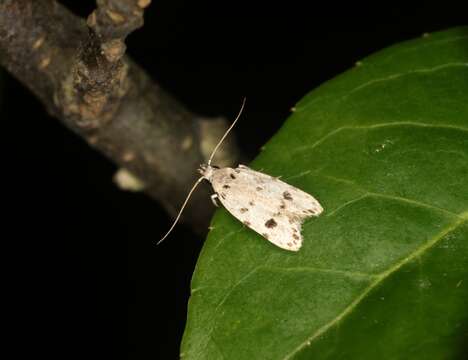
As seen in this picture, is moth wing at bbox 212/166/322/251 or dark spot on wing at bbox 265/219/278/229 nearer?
moth wing at bbox 212/166/322/251

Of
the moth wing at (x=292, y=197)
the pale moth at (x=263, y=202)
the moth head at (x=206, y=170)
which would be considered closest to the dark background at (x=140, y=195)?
the pale moth at (x=263, y=202)

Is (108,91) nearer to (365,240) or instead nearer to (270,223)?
(270,223)

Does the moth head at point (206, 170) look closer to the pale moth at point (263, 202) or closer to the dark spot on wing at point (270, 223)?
the pale moth at point (263, 202)

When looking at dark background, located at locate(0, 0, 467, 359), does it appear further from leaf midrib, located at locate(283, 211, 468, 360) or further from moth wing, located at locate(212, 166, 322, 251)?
leaf midrib, located at locate(283, 211, 468, 360)

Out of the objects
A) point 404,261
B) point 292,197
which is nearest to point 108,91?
point 292,197

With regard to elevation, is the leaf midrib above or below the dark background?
above

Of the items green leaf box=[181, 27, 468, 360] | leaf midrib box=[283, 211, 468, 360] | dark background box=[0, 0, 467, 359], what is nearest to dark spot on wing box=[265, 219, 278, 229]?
green leaf box=[181, 27, 468, 360]

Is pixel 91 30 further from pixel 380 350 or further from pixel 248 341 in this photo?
pixel 380 350
